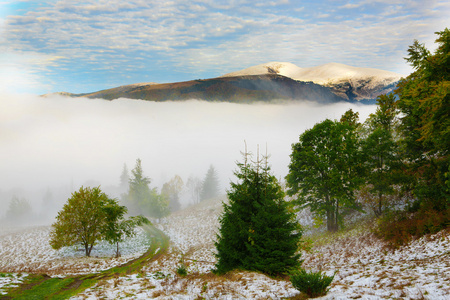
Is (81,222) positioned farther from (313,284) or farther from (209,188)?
(209,188)

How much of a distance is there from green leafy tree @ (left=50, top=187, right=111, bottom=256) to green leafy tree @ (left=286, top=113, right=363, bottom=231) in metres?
22.4

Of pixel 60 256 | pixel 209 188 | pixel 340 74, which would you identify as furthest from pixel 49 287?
pixel 340 74

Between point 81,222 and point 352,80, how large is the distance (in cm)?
16619

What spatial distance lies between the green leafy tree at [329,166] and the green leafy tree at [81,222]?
22.4m

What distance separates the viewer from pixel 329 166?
79.0 ft

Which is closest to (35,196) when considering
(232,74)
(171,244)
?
(232,74)

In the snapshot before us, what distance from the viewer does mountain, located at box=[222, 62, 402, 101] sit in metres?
127

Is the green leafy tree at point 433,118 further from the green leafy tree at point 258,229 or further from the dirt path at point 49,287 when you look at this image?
the dirt path at point 49,287

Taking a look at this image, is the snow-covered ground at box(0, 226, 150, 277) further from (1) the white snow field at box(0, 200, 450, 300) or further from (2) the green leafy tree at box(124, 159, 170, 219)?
(2) the green leafy tree at box(124, 159, 170, 219)

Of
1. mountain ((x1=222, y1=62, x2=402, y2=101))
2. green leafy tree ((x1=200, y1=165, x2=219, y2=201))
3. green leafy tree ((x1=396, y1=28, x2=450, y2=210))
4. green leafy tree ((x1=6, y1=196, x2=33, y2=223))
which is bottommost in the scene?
green leafy tree ((x1=6, y1=196, x2=33, y2=223))

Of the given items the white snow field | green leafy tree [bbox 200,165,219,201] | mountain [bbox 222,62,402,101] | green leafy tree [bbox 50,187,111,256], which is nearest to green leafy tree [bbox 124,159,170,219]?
green leafy tree [bbox 200,165,219,201]

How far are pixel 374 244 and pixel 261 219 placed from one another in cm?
1117

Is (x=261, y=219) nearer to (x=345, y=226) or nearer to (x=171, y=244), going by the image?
(x=345, y=226)

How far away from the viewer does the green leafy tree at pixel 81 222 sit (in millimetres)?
26000
